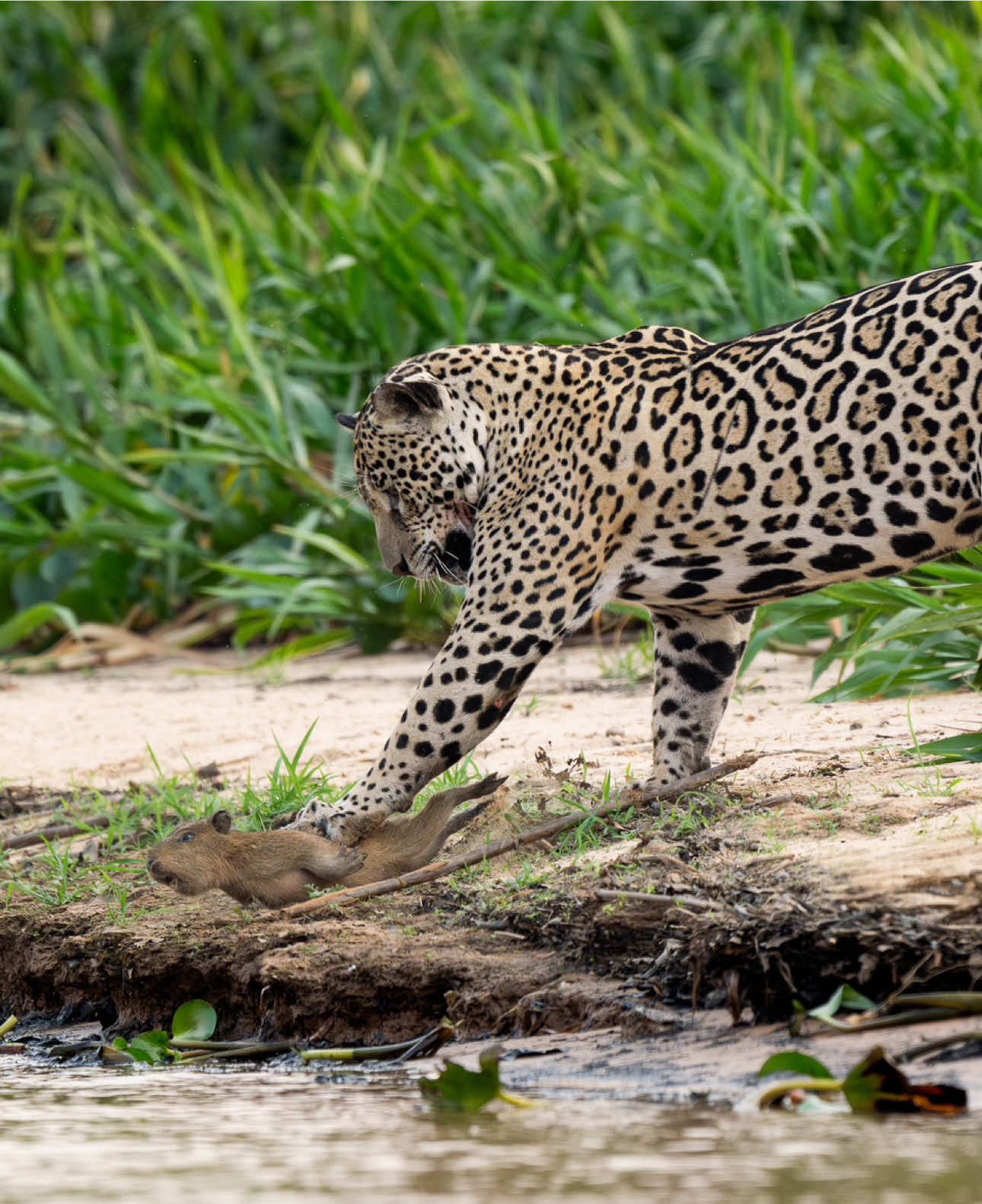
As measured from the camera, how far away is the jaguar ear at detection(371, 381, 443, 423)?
208 inches

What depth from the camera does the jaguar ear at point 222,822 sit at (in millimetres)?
4715

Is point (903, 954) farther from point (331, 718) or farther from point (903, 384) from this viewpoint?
point (331, 718)

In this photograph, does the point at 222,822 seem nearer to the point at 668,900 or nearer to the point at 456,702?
the point at 456,702

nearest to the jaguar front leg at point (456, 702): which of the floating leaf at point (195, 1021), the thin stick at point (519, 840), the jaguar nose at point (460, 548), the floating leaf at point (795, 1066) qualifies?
the thin stick at point (519, 840)

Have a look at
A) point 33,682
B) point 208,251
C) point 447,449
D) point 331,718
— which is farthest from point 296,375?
point 447,449

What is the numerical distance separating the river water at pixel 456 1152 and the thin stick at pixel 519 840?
2.79 ft

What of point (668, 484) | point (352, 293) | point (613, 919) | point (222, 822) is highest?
point (352, 293)

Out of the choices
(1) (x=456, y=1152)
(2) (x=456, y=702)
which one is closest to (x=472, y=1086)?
(1) (x=456, y=1152)

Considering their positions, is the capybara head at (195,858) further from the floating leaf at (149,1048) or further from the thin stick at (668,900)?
the thin stick at (668,900)

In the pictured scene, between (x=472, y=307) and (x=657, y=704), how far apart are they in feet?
15.2

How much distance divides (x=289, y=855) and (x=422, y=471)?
1192mm

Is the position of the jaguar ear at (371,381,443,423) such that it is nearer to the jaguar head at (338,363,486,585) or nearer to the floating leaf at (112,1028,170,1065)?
the jaguar head at (338,363,486,585)

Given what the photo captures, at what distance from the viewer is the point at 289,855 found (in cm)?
480

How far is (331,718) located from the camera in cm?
717
